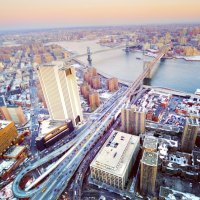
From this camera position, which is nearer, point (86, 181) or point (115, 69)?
point (86, 181)

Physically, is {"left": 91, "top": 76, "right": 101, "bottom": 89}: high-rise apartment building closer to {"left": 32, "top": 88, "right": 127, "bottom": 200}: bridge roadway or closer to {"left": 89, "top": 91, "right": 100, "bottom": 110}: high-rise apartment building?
{"left": 89, "top": 91, "right": 100, "bottom": 110}: high-rise apartment building

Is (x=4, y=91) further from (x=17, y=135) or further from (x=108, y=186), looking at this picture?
(x=108, y=186)

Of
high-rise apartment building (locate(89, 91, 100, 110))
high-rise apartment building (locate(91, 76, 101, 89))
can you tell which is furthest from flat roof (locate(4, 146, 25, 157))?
high-rise apartment building (locate(91, 76, 101, 89))

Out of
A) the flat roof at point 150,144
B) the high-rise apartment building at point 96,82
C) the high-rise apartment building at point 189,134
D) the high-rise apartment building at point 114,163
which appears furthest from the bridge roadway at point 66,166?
the high-rise apartment building at point 96,82

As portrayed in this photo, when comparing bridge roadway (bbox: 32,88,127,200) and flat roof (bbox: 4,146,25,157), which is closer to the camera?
bridge roadway (bbox: 32,88,127,200)

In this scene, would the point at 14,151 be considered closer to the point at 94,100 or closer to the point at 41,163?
the point at 41,163

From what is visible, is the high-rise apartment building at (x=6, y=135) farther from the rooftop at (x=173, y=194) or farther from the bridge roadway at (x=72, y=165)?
the rooftop at (x=173, y=194)

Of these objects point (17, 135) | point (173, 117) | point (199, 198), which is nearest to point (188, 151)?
point (199, 198)

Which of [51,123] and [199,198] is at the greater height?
[51,123]
